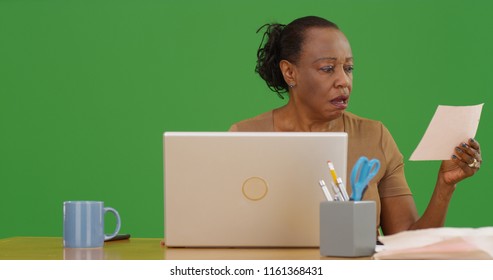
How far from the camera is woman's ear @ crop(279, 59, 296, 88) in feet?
9.21

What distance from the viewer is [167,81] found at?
4199 millimetres

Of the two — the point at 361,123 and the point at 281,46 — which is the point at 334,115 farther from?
the point at 281,46

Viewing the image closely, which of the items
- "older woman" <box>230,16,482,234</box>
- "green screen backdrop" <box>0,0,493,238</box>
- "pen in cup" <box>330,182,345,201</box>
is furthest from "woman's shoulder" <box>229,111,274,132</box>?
"green screen backdrop" <box>0,0,493,238</box>

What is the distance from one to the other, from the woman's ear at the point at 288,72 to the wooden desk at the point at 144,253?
0.99 m

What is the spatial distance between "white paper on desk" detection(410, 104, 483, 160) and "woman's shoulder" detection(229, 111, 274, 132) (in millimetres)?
893

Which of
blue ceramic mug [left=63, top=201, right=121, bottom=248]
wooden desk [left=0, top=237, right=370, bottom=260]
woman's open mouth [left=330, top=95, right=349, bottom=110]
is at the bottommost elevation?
wooden desk [left=0, top=237, right=370, bottom=260]

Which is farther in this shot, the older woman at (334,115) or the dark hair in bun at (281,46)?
the dark hair in bun at (281,46)

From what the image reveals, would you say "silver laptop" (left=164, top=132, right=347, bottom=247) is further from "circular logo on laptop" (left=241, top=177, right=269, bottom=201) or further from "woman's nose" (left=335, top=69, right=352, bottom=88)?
"woman's nose" (left=335, top=69, right=352, bottom=88)

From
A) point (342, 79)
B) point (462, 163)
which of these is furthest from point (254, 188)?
point (342, 79)

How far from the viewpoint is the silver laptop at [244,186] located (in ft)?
5.73

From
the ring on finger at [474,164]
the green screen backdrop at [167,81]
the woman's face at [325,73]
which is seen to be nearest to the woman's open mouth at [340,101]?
the woman's face at [325,73]

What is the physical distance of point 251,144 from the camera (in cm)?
175

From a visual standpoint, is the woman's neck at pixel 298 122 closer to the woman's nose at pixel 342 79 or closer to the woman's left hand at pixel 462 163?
the woman's nose at pixel 342 79

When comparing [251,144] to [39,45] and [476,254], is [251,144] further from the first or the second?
[39,45]
